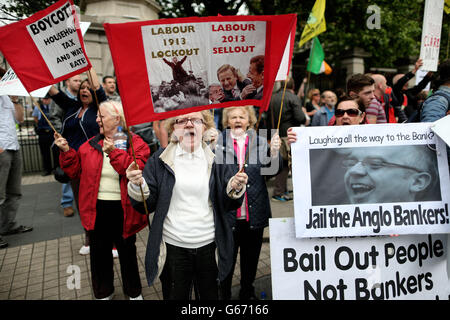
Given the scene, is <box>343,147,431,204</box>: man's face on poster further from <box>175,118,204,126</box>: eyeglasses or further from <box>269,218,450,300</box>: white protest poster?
<box>175,118,204,126</box>: eyeglasses

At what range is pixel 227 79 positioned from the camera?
6.10 feet

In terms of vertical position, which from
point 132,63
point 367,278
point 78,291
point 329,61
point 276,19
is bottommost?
point 78,291

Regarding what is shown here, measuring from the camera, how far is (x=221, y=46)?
1796mm

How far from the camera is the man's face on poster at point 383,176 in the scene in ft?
6.45

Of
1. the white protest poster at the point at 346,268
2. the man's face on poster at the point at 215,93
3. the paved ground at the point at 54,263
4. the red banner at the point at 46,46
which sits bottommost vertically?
the paved ground at the point at 54,263

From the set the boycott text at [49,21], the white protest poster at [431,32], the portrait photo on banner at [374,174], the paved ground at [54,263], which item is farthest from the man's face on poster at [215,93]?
the white protest poster at [431,32]

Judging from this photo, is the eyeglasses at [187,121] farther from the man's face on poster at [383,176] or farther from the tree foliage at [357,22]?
the tree foliage at [357,22]

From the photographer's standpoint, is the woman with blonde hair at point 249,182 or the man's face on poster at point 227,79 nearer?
the man's face on poster at point 227,79

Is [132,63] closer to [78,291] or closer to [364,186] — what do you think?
[364,186]

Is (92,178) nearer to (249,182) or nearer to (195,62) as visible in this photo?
(249,182)

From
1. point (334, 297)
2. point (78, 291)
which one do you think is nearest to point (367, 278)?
point (334, 297)

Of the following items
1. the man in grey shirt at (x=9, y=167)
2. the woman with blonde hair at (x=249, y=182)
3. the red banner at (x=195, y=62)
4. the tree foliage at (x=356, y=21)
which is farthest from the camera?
the tree foliage at (x=356, y=21)

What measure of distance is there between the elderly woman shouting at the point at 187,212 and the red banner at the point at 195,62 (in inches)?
11.0
